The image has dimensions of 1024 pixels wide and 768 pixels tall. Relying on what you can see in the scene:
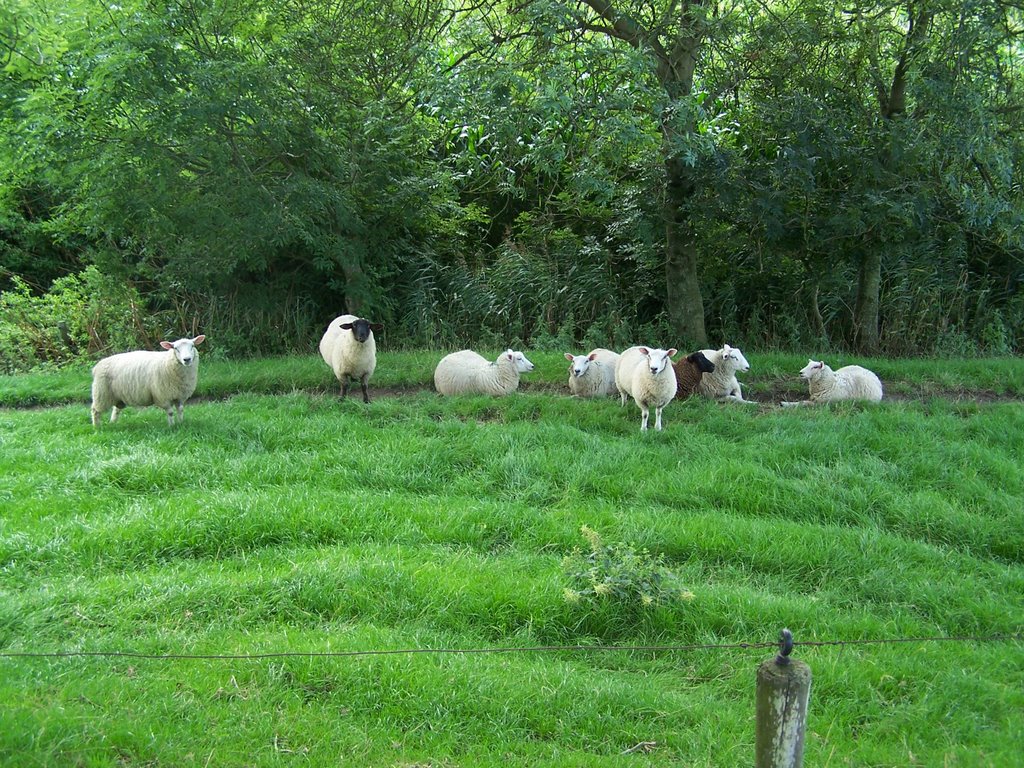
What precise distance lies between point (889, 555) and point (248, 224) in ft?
31.3

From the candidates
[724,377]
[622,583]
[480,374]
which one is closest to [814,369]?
[724,377]

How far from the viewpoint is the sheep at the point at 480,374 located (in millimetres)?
10000

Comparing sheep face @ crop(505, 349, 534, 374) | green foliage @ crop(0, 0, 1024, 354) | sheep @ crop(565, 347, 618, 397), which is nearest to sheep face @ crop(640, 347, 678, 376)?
sheep @ crop(565, 347, 618, 397)

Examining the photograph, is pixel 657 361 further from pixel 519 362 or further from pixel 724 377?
pixel 519 362

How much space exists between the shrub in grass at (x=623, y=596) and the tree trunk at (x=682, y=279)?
25.3ft

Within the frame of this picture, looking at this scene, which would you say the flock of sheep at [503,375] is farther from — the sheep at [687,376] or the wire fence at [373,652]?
the wire fence at [373,652]

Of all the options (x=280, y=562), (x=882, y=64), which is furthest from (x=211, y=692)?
(x=882, y=64)

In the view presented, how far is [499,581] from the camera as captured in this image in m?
4.96

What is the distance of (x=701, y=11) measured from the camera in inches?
342

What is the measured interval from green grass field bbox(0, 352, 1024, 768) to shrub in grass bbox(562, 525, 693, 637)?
0.02 meters

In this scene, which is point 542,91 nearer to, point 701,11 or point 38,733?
point 701,11

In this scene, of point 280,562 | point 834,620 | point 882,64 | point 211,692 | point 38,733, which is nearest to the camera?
point 38,733

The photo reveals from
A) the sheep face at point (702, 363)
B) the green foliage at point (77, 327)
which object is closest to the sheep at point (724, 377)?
the sheep face at point (702, 363)

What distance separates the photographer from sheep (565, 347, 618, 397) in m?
9.91
